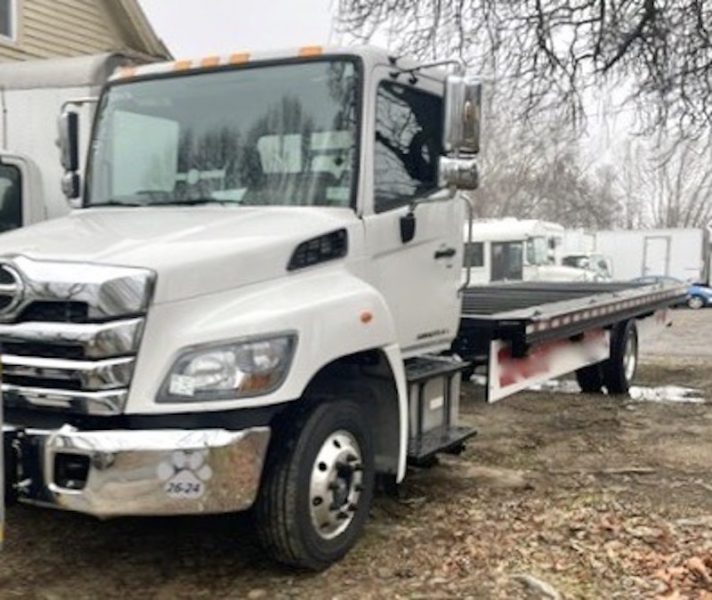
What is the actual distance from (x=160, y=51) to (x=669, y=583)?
1396 centimetres

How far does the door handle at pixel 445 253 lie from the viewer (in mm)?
5484

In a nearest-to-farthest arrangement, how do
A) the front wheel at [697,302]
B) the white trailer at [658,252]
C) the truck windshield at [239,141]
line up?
the truck windshield at [239,141], the front wheel at [697,302], the white trailer at [658,252]

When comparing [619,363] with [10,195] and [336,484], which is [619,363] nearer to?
[336,484]

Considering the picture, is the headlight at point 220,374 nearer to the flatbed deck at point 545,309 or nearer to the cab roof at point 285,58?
the cab roof at point 285,58

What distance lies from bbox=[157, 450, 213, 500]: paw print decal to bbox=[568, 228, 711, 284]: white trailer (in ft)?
110

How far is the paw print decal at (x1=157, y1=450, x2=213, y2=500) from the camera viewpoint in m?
3.74

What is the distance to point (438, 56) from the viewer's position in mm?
11938

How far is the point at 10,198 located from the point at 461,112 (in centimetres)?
396

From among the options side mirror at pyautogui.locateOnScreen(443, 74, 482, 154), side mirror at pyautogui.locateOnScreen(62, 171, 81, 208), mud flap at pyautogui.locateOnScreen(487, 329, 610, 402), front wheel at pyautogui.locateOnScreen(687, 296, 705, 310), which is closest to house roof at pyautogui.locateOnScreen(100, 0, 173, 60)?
mud flap at pyautogui.locateOnScreen(487, 329, 610, 402)

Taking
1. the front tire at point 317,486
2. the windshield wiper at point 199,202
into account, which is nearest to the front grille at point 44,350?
the front tire at point 317,486

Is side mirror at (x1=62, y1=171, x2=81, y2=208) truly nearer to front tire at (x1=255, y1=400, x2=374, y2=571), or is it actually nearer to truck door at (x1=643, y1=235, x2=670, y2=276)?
front tire at (x1=255, y1=400, x2=374, y2=571)

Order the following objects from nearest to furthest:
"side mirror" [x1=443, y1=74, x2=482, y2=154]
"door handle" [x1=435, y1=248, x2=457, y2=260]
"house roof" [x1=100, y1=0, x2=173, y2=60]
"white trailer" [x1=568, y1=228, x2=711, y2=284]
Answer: "side mirror" [x1=443, y1=74, x2=482, y2=154], "door handle" [x1=435, y1=248, x2=457, y2=260], "house roof" [x1=100, y1=0, x2=173, y2=60], "white trailer" [x1=568, y1=228, x2=711, y2=284]

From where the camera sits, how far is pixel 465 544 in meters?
4.86

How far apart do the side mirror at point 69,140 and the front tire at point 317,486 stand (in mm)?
2420
